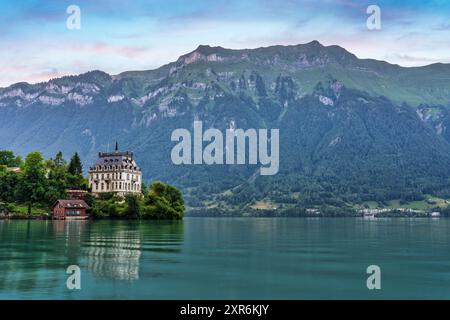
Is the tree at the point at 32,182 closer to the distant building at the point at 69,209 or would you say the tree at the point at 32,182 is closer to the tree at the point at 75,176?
the distant building at the point at 69,209

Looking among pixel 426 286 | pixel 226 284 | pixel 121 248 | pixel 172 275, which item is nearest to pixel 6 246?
pixel 121 248

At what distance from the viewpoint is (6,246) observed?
6775 cm

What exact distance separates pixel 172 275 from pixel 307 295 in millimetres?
11769

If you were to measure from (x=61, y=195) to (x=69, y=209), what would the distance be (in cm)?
976

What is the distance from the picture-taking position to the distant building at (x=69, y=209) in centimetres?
15979

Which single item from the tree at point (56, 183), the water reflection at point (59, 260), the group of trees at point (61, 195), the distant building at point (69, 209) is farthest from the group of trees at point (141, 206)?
the water reflection at point (59, 260)

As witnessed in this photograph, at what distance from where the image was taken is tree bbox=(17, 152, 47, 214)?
16250 centimetres

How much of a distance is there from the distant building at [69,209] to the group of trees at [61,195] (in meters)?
4.39

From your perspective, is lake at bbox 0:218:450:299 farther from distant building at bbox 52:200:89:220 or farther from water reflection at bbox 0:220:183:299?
distant building at bbox 52:200:89:220

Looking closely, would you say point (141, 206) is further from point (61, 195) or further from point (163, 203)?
point (61, 195)
